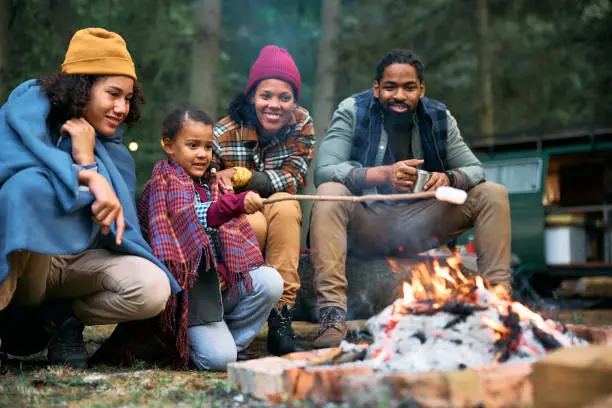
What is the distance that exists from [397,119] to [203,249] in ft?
6.25

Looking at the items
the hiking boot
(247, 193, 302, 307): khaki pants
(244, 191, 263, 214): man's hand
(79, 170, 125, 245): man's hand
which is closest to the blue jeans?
(247, 193, 302, 307): khaki pants

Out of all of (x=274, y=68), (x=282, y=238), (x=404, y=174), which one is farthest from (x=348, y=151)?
(x=282, y=238)

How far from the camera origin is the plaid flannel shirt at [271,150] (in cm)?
494

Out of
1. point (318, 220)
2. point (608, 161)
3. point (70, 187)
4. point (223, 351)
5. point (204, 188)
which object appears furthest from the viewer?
point (608, 161)

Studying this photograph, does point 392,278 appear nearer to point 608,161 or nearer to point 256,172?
point 256,172

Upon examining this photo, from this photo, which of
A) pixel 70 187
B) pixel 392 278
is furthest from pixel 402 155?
pixel 70 187

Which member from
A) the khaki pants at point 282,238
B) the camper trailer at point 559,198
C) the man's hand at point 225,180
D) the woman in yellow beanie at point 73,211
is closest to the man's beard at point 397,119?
the khaki pants at point 282,238

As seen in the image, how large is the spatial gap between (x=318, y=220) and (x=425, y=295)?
1.30m

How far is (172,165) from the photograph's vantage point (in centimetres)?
423

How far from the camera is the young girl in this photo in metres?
3.94

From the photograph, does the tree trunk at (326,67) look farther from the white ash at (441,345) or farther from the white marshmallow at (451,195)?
the white ash at (441,345)

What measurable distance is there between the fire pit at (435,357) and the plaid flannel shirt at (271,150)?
A: 1636mm

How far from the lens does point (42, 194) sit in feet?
11.4

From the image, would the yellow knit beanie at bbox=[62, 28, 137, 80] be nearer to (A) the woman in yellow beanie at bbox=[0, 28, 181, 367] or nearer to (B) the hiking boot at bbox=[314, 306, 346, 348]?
(A) the woman in yellow beanie at bbox=[0, 28, 181, 367]
